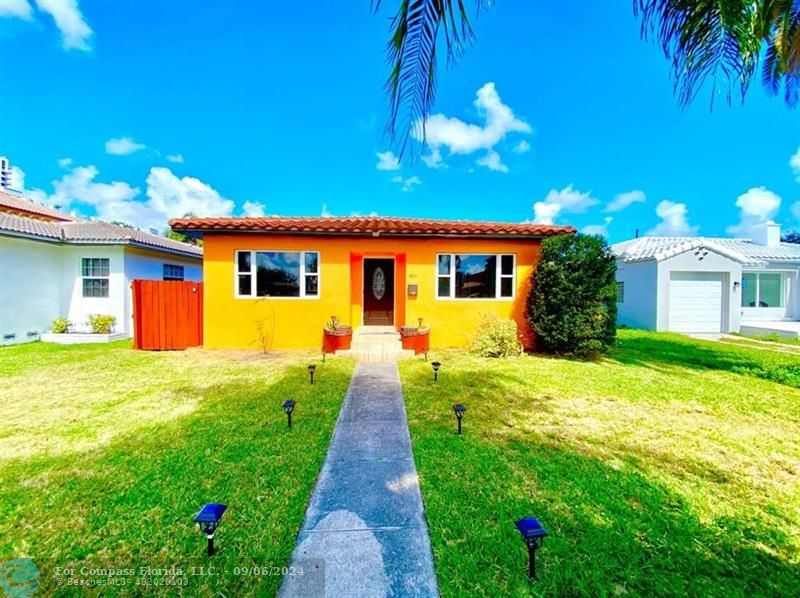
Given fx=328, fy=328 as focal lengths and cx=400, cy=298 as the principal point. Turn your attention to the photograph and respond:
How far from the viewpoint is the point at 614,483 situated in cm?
342

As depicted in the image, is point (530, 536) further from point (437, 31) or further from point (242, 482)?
point (437, 31)

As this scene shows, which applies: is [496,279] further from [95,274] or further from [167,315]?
[95,274]

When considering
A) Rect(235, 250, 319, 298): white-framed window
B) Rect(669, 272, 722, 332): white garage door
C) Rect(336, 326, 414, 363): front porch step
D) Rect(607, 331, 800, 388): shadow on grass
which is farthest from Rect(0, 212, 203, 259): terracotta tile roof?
Rect(669, 272, 722, 332): white garage door

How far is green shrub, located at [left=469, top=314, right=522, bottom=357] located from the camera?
947cm

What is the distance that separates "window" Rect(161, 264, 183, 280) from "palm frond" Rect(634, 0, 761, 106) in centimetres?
1715

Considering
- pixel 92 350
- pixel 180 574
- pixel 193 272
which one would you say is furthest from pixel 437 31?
pixel 193 272

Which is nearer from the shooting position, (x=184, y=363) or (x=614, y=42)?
(x=614, y=42)

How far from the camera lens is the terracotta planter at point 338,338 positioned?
374 inches

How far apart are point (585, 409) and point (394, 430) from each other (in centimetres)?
334

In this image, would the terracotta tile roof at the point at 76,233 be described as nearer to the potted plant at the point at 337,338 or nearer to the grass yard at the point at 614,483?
the potted plant at the point at 337,338

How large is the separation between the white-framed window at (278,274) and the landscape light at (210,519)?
8.24 meters

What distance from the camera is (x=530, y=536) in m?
2.17

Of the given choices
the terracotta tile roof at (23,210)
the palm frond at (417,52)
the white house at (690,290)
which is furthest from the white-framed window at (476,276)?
the terracotta tile roof at (23,210)

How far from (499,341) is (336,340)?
473 centimetres
